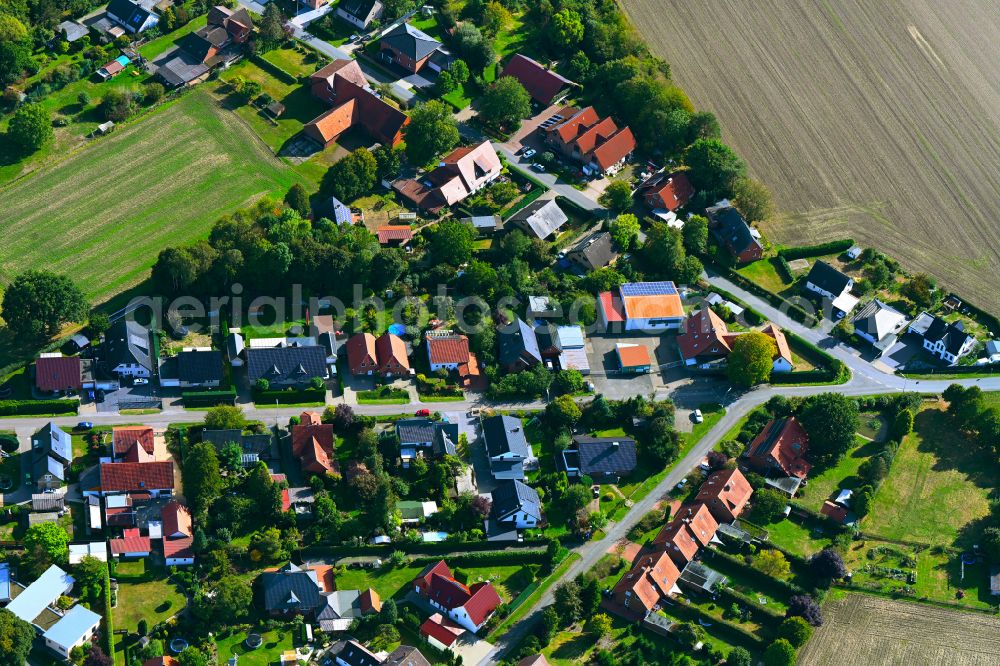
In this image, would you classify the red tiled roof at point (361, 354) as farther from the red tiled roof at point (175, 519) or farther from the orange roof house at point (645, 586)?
the orange roof house at point (645, 586)

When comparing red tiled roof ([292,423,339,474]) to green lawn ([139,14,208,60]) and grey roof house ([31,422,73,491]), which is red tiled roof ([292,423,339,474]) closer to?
grey roof house ([31,422,73,491])

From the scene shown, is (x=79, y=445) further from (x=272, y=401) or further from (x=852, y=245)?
(x=852, y=245)

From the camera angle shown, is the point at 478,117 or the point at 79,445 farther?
the point at 478,117

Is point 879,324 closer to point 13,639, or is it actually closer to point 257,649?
point 257,649

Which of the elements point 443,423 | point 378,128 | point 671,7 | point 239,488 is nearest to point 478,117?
point 378,128

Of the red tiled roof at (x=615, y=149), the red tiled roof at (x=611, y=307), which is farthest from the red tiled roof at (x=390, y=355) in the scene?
the red tiled roof at (x=615, y=149)
